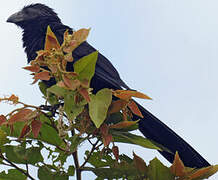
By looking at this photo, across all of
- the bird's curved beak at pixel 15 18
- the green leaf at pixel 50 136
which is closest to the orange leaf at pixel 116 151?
the green leaf at pixel 50 136

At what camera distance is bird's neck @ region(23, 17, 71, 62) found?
4246mm

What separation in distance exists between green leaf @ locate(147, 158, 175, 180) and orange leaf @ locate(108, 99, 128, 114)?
1.13 ft

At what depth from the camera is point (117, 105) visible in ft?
6.63

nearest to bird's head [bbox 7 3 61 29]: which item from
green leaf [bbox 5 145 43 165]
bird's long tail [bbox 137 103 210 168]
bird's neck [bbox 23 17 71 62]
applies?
bird's neck [bbox 23 17 71 62]

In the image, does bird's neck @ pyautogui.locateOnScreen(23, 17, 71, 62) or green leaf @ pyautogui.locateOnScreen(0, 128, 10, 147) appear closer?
green leaf @ pyautogui.locateOnScreen(0, 128, 10, 147)

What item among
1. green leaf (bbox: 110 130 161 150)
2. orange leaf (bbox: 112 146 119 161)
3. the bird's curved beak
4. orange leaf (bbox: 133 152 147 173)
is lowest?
orange leaf (bbox: 133 152 147 173)

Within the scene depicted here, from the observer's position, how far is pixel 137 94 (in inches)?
78.1

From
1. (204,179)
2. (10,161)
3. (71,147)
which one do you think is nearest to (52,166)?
(10,161)

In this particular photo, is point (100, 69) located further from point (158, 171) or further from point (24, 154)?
point (158, 171)

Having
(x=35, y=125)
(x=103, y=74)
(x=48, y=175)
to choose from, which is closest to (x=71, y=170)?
(x=48, y=175)

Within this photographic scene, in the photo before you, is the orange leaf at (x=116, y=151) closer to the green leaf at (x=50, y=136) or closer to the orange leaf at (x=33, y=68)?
the green leaf at (x=50, y=136)

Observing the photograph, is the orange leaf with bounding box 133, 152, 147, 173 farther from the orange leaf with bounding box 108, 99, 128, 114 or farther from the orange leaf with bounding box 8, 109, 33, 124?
the orange leaf with bounding box 8, 109, 33, 124

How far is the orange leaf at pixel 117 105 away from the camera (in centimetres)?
201

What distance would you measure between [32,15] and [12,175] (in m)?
3.11
